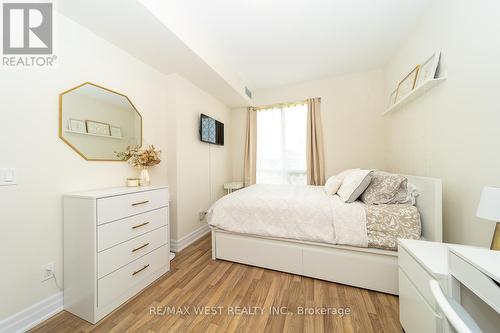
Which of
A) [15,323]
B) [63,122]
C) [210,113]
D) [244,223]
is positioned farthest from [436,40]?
[15,323]

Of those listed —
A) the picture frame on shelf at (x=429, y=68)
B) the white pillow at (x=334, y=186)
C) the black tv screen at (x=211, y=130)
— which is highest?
the picture frame on shelf at (x=429, y=68)

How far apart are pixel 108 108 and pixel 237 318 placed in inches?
87.4

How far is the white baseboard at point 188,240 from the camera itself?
2.30 meters

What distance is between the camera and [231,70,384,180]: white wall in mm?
2979

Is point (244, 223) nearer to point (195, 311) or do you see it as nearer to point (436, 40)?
point (195, 311)

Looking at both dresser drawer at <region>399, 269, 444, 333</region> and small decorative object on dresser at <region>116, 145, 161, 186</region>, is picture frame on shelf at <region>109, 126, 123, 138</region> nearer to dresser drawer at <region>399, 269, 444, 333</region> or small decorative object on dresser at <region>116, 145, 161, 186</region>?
small decorative object on dresser at <region>116, 145, 161, 186</region>

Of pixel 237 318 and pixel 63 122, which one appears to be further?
pixel 63 122

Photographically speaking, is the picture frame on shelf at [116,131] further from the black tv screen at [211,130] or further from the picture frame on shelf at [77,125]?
the black tv screen at [211,130]

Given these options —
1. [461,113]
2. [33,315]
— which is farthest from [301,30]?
[33,315]

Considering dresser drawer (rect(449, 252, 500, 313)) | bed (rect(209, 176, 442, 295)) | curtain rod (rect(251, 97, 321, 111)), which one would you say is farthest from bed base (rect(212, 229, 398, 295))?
curtain rod (rect(251, 97, 321, 111))

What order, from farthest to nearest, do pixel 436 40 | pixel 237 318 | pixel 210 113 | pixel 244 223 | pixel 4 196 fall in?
1. pixel 210 113
2. pixel 244 223
3. pixel 436 40
4. pixel 237 318
5. pixel 4 196

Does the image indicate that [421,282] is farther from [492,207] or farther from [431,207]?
[431,207]

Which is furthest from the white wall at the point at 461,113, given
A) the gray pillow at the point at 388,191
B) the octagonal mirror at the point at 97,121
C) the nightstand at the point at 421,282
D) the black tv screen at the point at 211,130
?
the octagonal mirror at the point at 97,121

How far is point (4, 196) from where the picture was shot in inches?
45.4
